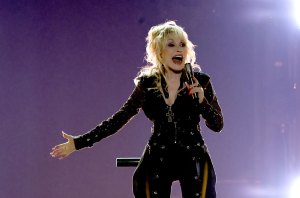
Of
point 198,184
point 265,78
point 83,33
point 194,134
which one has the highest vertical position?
point 83,33

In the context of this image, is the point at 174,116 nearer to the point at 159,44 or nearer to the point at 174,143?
the point at 174,143

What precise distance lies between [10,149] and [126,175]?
0.68 metres

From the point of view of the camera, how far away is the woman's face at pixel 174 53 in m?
1.67

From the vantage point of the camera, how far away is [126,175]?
295 centimetres

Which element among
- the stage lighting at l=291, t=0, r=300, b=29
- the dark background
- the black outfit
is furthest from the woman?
the stage lighting at l=291, t=0, r=300, b=29

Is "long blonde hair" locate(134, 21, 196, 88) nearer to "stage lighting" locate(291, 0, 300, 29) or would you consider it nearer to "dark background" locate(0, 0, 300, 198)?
"dark background" locate(0, 0, 300, 198)

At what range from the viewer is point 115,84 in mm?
2916

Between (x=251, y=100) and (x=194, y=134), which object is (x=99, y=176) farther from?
(x=194, y=134)

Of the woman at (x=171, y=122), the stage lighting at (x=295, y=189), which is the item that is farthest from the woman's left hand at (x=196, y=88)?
the stage lighting at (x=295, y=189)

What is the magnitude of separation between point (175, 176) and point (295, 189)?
5.65 feet

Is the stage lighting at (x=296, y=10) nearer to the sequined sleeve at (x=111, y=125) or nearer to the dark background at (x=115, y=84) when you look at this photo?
the dark background at (x=115, y=84)

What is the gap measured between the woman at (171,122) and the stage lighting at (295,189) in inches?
62.7

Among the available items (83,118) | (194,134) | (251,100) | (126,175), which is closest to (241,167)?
(251,100)

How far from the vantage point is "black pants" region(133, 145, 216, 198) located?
155 centimetres
